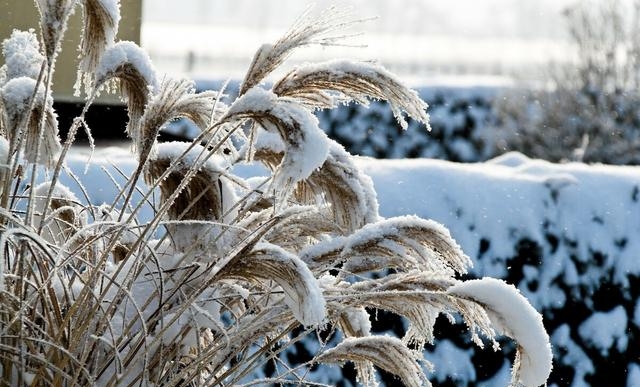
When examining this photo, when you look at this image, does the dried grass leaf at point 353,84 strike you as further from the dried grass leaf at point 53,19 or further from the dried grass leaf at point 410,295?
the dried grass leaf at point 53,19

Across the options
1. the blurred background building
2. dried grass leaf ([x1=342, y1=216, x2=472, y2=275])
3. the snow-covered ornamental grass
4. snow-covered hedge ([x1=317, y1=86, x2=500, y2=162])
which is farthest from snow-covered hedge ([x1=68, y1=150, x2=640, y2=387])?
the blurred background building

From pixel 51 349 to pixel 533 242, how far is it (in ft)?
7.85

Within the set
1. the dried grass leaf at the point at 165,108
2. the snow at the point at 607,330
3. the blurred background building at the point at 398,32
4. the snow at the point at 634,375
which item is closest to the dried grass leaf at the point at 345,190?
the dried grass leaf at the point at 165,108

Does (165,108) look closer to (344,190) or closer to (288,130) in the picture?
(288,130)

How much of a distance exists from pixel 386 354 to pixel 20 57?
892 mm

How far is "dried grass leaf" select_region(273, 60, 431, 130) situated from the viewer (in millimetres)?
1977

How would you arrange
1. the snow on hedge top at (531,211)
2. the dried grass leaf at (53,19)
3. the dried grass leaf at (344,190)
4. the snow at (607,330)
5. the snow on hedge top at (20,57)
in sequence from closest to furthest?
the dried grass leaf at (53,19) < the dried grass leaf at (344,190) < the snow on hedge top at (20,57) < the snow on hedge top at (531,211) < the snow at (607,330)

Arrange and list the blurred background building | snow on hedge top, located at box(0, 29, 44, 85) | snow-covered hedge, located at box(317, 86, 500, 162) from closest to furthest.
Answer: snow on hedge top, located at box(0, 29, 44, 85), snow-covered hedge, located at box(317, 86, 500, 162), the blurred background building

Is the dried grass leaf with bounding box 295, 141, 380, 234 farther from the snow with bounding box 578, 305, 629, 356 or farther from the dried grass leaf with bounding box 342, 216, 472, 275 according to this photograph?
the snow with bounding box 578, 305, 629, 356

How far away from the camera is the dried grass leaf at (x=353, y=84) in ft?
6.48

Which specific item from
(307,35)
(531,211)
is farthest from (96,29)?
(531,211)

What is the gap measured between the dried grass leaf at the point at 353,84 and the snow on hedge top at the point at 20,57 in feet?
1.74

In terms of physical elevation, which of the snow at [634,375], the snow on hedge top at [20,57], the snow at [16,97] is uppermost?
the snow on hedge top at [20,57]

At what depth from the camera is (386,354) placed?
2.12 m
